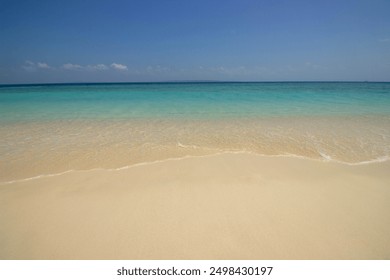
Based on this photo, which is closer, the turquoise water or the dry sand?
the dry sand

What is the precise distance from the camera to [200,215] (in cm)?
251

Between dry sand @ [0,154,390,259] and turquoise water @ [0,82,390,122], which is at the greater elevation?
turquoise water @ [0,82,390,122]

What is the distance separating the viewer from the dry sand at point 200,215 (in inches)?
81.0

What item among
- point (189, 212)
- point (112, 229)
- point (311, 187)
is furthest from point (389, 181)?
point (112, 229)

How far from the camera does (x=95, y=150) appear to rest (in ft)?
16.3

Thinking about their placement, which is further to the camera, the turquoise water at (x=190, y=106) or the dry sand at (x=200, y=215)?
the turquoise water at (x=190, y=106)

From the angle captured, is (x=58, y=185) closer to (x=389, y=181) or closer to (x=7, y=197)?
(x=7, y=197)

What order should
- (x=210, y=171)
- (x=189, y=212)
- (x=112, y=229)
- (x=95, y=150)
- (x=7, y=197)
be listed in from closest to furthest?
(x=112, y=229)
(x=189, y=212)
(x=7, y=197)
(x=210, y=171)
(x=95, y=150)

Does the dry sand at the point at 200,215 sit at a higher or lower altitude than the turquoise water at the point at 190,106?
lower

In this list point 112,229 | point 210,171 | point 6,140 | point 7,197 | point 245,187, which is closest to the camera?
point 112,229

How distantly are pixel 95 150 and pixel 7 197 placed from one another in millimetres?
2153

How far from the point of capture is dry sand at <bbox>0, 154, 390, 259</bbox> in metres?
2.06

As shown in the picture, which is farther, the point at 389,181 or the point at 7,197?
the point at 389,181
